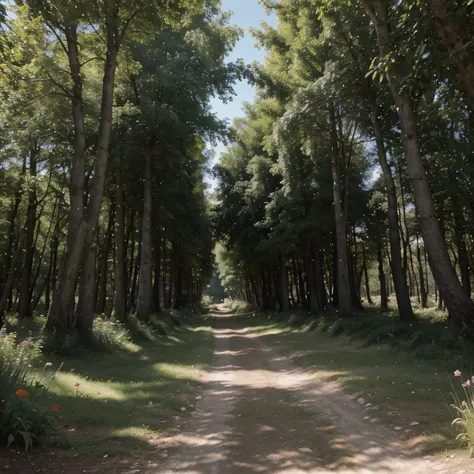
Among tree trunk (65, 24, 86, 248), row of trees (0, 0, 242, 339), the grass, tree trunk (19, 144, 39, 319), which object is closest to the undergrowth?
the grass

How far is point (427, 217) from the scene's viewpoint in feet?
35.3

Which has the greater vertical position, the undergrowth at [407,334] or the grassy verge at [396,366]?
the undergrowth at [407,334]

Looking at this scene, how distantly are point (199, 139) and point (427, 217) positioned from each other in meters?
12.6

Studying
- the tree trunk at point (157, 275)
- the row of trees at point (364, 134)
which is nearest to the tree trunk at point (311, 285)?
the row of trees at point (364, 134)

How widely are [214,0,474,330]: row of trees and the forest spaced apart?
0.24 ft

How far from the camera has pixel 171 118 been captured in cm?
1627

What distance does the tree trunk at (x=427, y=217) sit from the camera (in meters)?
10.3

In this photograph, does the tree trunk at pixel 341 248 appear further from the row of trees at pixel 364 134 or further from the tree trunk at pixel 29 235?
the tree trunk at pixel 29 235

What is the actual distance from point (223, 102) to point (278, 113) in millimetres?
4511

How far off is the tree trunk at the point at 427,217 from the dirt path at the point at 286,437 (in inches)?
164

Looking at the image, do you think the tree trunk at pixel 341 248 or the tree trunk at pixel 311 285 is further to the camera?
the tree trunk at pixel 311 285

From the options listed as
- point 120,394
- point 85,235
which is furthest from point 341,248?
point 120,394

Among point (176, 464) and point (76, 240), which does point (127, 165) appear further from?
point (176, 464)

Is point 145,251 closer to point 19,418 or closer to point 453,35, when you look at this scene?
point 19,418
